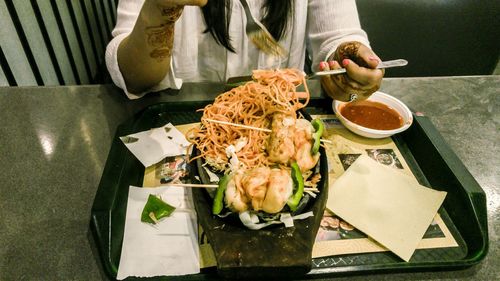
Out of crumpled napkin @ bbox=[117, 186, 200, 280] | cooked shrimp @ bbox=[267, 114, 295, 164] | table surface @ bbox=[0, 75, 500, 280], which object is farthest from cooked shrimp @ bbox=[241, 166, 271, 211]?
table surface @ bbox=[0, 75, 500, 280]

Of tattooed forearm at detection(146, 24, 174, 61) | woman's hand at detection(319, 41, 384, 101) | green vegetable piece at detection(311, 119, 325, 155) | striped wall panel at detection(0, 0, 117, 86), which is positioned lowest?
striped wall panel at detection(0, 0, 117, 86)

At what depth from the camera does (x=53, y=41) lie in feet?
9.34

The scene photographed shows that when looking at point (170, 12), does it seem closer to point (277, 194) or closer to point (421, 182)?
point (277, 194)

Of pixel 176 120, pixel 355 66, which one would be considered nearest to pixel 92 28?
pixel 176 120

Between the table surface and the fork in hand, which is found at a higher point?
the fork in hand

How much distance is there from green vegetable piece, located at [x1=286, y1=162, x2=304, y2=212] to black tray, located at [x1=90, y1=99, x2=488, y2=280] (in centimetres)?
25

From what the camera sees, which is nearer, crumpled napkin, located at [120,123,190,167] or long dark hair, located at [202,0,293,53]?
crumpled napkin, located at [120,123,190,167]

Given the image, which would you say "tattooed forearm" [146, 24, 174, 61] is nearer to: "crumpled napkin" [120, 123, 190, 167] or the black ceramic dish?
"crumpled napkin" [120, 123, 190, 167]

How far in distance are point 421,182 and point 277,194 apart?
0.90 metres

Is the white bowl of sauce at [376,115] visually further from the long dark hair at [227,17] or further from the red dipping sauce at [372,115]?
the long dark hair at [227,17]

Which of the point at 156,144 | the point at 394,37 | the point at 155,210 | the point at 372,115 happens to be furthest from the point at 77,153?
the point at 394,37

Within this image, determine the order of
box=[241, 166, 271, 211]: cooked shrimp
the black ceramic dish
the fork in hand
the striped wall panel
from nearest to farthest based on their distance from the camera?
the black ceramic dish < box=[241, 166, 271, 211]: cooked shrimp < the fork in hand < the striped wall panel

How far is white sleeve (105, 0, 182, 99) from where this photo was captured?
1.87 meters

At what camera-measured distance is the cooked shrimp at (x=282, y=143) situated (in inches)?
56.9
